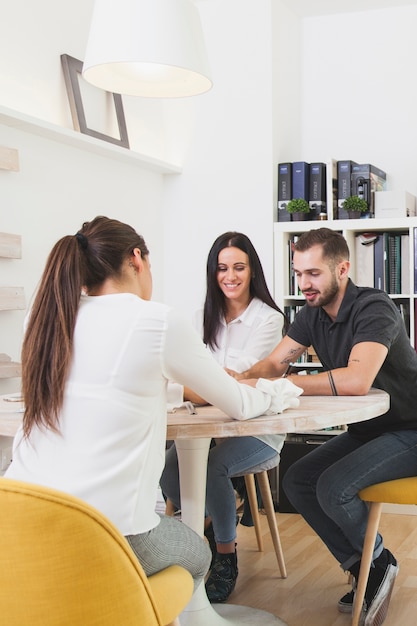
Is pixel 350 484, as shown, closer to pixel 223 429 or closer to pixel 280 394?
pixel 280 394

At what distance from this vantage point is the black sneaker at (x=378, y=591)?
2.51 meters

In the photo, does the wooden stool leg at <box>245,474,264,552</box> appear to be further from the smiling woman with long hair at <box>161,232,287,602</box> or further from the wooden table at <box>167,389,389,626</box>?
the wooden table at <box>167,389,389,626</box>

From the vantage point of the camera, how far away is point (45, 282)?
67.3 inches

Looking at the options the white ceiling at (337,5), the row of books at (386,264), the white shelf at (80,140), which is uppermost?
the white ceiling at (337,5)

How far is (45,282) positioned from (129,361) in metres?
0.26

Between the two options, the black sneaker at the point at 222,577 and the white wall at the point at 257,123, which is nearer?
the black sneaker at the point at 222,577

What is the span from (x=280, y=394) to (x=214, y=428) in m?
0.25

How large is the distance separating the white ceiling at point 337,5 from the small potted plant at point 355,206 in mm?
1083

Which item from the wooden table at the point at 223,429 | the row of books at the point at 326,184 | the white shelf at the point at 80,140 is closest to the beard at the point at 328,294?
the wooden table at the point at 223,429

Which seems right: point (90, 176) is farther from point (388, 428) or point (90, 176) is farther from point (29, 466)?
point (29, 466)

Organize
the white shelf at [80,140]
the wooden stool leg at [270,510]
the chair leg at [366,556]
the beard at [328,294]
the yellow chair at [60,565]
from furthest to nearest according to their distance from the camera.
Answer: the white shelf at [80,140]
the wooden stool leg at [270,510]
the beard at [328,294]
the chair leg at [366,556]
the yellow chair at [60,565]

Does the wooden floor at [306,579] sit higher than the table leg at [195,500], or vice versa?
the table leg at [195,500]

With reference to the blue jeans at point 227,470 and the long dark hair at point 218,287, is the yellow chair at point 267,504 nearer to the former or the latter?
the blue jeans at point 227,470

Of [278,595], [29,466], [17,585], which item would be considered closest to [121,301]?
[29,466]
